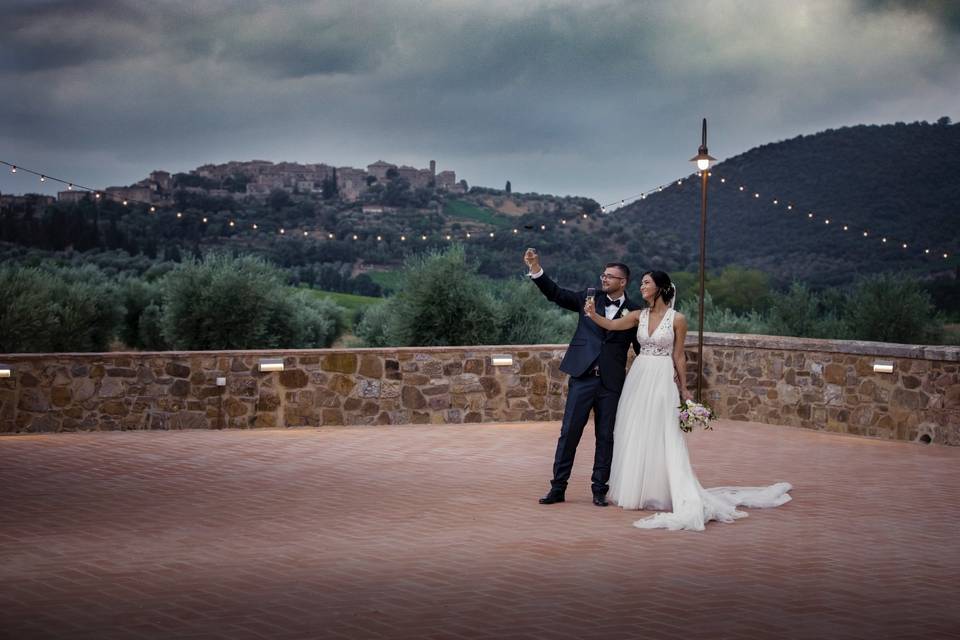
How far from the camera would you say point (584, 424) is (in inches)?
339

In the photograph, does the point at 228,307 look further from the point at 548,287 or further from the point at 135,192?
the point at 135,192

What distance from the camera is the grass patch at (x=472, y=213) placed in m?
46.3

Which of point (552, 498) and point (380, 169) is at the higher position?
point (380, 169)

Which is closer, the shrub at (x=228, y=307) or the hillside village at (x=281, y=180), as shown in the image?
the shrub at (x=228, y=307)

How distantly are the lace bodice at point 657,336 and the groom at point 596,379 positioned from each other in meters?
0.13

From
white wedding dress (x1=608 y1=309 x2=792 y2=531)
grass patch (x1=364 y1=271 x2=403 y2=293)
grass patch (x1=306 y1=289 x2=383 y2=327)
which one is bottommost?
white wedding dress (x1=608 y1=309 x2=792 y2=531)

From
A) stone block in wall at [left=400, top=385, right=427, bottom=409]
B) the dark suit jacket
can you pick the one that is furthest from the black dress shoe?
stone block in wall at [left=400, top=385, right=427, bottom=409]

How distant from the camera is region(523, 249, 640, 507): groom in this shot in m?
8.55

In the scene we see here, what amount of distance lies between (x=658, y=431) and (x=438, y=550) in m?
2.41

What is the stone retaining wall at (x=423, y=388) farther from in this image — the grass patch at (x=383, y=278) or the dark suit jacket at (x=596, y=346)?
the grass patch at (x=383, y=278)

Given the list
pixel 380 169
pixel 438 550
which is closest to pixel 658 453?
pixel 438 550

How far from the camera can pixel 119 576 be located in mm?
6094

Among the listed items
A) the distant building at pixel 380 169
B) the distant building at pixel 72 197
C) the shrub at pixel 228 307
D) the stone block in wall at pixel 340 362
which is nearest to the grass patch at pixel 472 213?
the distant building at pixel 380 169

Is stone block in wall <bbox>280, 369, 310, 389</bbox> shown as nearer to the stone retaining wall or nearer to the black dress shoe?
the stone retaining wall
